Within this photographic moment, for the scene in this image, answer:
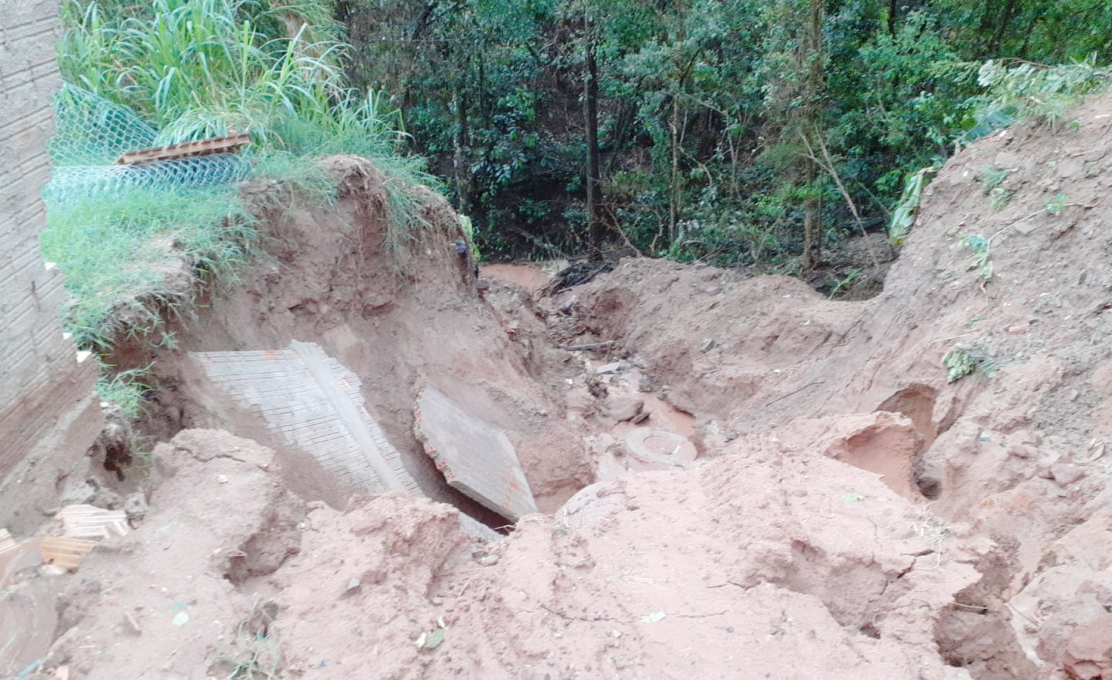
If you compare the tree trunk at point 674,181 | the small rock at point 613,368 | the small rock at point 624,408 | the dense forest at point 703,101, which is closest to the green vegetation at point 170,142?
the small rock at point 624,408

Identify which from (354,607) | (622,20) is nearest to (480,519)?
(354,607)

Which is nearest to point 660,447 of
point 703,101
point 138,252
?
point 138,252

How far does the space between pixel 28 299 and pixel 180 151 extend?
289cm

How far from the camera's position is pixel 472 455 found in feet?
16.9

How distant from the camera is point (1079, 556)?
2953mm

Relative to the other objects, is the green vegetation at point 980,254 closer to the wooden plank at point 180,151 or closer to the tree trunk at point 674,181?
the wooden plank at point 180,151

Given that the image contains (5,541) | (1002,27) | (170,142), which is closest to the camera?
(5,541)

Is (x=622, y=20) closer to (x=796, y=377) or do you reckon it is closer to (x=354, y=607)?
(x=796, y=377)

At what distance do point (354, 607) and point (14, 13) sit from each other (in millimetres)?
2028

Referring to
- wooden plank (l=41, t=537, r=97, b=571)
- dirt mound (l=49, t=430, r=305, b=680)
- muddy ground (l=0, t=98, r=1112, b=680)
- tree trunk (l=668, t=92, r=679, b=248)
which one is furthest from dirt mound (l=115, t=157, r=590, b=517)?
tree trunk (l=668, t=92, r=679, b=248)

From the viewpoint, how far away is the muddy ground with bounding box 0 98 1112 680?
2291 millimetres

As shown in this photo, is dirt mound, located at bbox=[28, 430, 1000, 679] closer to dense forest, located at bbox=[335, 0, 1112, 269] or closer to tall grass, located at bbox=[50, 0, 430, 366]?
tall grass, located at bbox=[50, 0, 430, 366]

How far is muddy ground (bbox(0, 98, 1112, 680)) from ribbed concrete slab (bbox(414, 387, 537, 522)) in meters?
0.16

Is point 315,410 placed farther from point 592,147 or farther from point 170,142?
point 592,147
